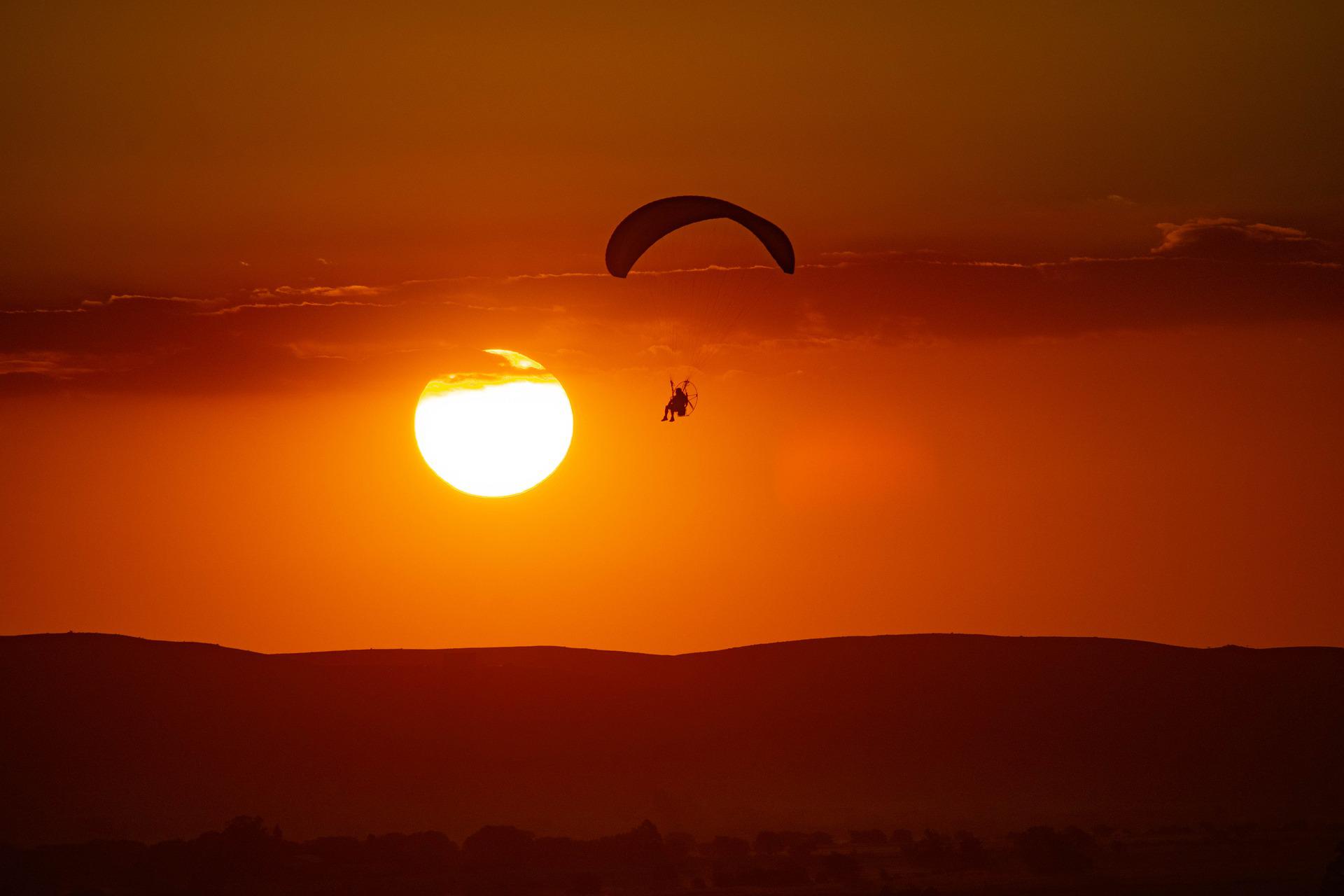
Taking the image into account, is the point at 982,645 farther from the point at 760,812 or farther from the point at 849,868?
the point at 849,868

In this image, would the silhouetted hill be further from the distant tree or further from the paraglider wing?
the paraglider wing

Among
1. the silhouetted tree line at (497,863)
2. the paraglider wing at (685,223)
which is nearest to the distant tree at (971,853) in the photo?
the silhouetted tree line at (497,863)

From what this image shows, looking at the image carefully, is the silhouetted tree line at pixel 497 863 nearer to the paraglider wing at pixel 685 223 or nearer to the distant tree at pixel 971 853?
the distant tree at pixel 971 853

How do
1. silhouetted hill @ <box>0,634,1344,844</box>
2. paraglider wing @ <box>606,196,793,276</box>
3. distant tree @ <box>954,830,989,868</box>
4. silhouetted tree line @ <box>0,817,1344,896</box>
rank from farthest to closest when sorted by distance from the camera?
1. silhouetted hill @ <box>0,634,1344,844</box>
2. distant tree @ <box>954,830,989,868</box>
3. silhouetted tree line @ <box>0,817,1344,896</box>
4. paraglider wing @ <box>606,196,793,276</box>

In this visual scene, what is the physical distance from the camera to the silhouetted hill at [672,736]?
131 meters

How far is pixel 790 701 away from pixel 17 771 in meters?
64.0

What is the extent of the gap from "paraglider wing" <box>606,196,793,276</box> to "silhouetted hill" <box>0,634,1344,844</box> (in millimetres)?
82711

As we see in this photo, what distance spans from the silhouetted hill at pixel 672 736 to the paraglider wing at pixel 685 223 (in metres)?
82.7

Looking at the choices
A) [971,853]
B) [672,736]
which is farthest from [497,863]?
[672,736]

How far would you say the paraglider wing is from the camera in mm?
48406

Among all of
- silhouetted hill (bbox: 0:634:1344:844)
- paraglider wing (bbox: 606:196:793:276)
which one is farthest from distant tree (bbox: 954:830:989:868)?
paraglider wing (bbox: 606:196:793:276)

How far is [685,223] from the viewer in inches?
1929

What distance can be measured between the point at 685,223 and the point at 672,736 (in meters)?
99.7

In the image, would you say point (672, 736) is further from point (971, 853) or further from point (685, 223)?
point (685, 223)
